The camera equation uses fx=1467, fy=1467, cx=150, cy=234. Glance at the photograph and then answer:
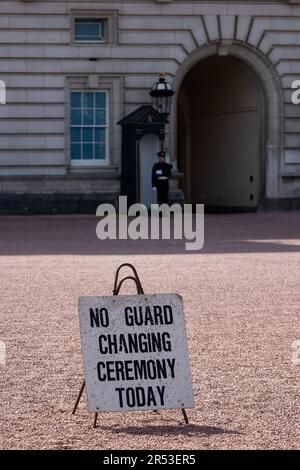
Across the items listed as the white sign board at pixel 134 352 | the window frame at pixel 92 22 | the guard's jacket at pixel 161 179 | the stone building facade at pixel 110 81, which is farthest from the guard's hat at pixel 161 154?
the white sign board at pixel 134 352

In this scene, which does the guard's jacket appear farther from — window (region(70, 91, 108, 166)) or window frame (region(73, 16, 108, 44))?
window frame (region(73, 16, 108, 44))

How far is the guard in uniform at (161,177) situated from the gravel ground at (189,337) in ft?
25.9

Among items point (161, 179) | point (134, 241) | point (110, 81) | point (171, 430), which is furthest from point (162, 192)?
point (171, 430)

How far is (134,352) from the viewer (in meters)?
9.00

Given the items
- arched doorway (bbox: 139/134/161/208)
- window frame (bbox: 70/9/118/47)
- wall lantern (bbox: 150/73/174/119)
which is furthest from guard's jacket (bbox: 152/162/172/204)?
window frame (bbox: 70/9/118/47)

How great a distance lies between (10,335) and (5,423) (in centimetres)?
408

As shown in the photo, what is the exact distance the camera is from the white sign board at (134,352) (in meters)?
8.97

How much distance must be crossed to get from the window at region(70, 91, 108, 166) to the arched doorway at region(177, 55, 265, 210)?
155 inches

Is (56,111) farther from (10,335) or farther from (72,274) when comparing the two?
(10,335)

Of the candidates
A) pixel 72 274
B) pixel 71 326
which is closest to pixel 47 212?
pixel 72 274

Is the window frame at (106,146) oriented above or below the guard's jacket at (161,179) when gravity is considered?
above

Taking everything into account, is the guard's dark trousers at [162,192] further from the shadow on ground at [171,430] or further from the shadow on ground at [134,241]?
the shadow on ground at [171,430]

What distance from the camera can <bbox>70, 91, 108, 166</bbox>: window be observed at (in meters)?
37.0

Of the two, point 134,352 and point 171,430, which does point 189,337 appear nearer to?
point 134,352
